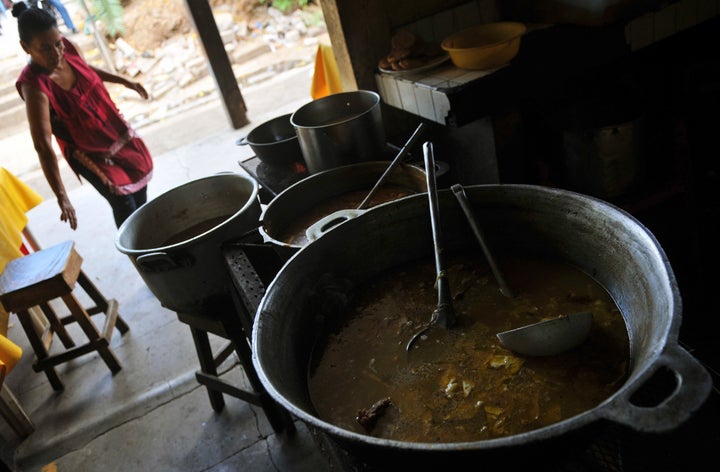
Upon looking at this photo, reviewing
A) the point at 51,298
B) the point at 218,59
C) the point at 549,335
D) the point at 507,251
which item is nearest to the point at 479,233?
the point at 507,251

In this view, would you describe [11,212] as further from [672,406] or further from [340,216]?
[672,406]

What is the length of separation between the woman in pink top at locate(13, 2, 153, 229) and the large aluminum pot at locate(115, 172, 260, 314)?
Result: 1.73 m

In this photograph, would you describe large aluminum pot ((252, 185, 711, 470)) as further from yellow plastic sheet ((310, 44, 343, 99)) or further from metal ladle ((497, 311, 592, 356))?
yellow plastic sheet ((310, 44, 343, 99))

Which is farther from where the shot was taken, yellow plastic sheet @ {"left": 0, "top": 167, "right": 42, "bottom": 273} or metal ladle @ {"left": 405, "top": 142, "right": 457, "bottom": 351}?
yellow plastic sheet @ {"left": 0, "top": 167, "right": 42, "bottom": 273}

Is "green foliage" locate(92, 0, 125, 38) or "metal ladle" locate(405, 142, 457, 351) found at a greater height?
"green foliage" locate(92, 0, 125, 38)

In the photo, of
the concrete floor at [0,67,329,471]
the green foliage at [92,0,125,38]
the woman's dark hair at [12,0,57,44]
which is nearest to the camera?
the concrete floor at [0,67,329,471]

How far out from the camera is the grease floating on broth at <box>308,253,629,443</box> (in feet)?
3.98

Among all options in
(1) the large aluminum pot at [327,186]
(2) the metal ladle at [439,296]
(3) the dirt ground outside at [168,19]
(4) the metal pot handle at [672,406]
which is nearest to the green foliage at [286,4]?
(3) the dirt ground outside at [168,19]

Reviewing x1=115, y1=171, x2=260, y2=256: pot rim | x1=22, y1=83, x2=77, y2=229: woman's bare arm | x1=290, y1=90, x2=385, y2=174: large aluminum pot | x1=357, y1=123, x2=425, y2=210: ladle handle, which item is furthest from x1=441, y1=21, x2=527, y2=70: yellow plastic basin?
x1=22, y1=83, x2=77, y2=229: woman's bare arm

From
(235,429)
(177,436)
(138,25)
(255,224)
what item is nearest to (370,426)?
(255,224)

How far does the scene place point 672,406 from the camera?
0.80m

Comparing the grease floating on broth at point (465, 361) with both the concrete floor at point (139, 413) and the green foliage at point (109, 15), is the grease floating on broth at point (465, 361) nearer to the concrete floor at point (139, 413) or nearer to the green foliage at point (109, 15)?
the concrete floor at point (139, 413)

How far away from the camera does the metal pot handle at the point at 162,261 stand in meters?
1.96

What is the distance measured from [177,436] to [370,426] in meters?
2.63
